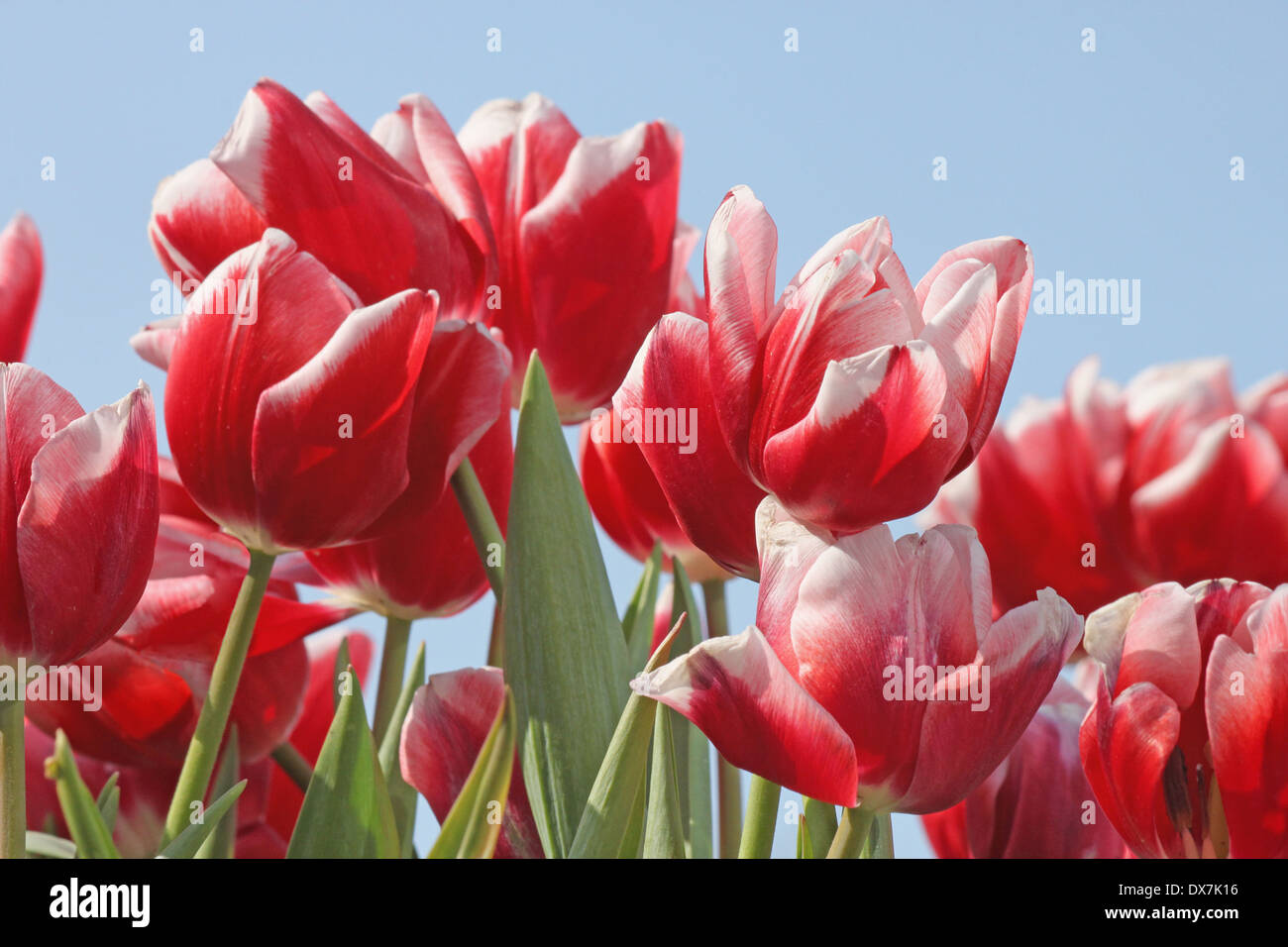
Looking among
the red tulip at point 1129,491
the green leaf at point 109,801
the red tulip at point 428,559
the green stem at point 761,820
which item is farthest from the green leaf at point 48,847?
the red tulip at point 1129,491

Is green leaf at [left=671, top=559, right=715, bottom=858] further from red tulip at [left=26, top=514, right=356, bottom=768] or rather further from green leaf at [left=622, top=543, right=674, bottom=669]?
red tulip at [left=26, top=514, right=356, bottom=768]

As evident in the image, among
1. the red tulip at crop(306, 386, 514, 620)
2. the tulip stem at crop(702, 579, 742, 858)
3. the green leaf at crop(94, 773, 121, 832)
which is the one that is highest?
the red tulip at crop(306, 386, 514, 620)

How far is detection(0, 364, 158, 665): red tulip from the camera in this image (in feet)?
1.03

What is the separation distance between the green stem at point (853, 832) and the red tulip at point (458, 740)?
0.35 ft

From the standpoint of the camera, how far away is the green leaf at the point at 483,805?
1.00 feet

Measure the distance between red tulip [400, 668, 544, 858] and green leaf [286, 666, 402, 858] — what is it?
0.12 ft

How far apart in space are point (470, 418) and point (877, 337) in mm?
119

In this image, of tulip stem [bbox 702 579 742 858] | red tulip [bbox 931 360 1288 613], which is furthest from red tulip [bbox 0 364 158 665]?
red tulip [bbox 931 360 1288 613]

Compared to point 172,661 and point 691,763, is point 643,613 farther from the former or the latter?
point 172,661

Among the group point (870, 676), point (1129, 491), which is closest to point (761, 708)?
point (870, 676)

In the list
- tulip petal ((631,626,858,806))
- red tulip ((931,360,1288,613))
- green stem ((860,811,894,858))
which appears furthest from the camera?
red tulip ((931,360,1288,613))

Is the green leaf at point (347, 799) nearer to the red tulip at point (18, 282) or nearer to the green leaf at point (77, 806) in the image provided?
the green leaf at point (77, 806)

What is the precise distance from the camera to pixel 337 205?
14.7 inches

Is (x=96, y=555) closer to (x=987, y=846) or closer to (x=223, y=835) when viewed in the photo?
(x=223, y=835)
